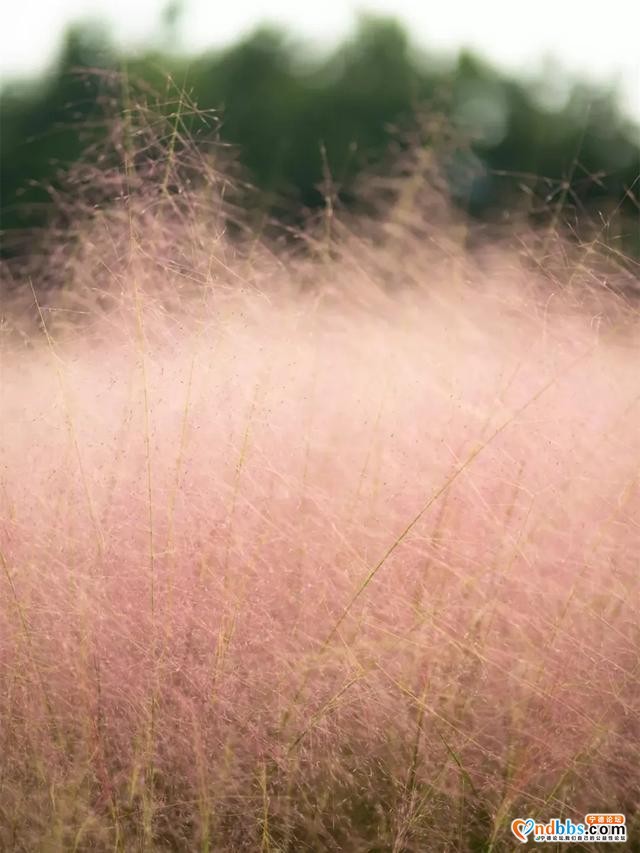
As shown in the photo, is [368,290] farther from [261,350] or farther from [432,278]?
[261,350]

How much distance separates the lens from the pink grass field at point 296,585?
1420mm

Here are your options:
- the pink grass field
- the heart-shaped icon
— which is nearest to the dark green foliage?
the pink grass field

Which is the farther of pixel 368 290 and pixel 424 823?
pixel 368 290

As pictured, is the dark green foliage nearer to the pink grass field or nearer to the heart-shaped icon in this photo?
the pink grass field

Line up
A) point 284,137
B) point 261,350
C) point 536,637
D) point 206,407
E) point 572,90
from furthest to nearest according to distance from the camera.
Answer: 1. point 284,137
2. point 572,90
3. point 261,350
4. point 206,407
5. point 536,637

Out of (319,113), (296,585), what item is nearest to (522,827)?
(296,585)

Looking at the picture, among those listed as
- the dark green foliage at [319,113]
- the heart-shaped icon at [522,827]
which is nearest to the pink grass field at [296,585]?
the heart-shaped icon at [522,827]

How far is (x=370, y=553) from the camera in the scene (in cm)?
170

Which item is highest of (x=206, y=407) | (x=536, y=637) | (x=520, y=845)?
(x=206, y=407)

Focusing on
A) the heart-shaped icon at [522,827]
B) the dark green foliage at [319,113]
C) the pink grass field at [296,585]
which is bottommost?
the heart-shaped icon at [522,827]

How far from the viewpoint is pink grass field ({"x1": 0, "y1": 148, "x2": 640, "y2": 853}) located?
1420 millimetres

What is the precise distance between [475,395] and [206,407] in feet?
2.23

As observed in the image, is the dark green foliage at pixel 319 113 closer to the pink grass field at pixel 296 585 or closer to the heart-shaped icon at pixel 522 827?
the pink grass field at pixel 296 585

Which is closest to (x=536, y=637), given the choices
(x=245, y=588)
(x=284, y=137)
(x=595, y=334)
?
(x=245, y=588)
